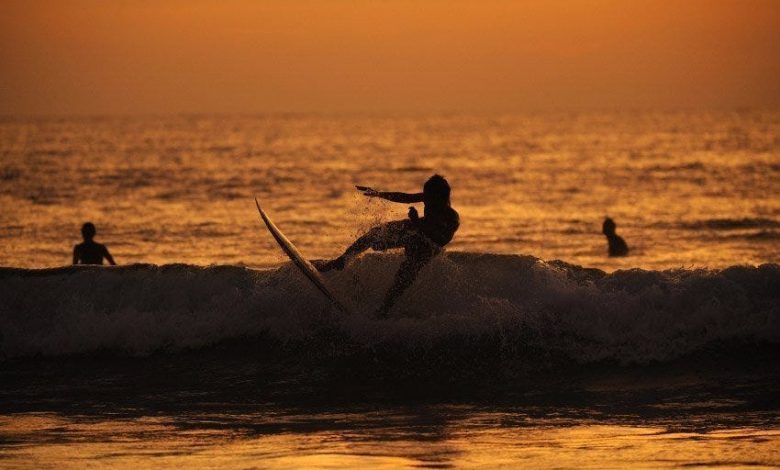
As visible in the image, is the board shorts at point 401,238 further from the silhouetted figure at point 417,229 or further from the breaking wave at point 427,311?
the breaking wave at point 427,311

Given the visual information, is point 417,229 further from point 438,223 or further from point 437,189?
point 437,189

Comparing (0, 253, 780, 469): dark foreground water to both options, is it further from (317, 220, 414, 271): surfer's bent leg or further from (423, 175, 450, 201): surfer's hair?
(423, 175, 450, 201): surfer's hair

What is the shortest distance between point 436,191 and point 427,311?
164cm

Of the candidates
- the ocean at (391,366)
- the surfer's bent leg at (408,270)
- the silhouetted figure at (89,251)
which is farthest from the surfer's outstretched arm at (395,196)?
the silhouetted figure at (89,251)

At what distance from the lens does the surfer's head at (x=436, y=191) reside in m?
11.3

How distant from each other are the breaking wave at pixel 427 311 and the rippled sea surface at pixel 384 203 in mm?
1084

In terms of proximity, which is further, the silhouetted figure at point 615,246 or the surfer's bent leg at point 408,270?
the silhouetted figure at point 615,246

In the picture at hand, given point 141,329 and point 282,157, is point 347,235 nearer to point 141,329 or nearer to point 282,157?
point 141,329

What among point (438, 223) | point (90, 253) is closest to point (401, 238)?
point (438, 223)

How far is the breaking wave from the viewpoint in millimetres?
11977

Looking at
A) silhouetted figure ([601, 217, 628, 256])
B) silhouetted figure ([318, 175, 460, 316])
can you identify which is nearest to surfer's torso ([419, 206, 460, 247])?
silhouetted figure ([318, 175, 460, 316])

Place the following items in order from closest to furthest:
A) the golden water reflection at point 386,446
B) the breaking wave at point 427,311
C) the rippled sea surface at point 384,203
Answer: the golden water reflection at point 386,446 → the breaking wave at point 427,311 → the rippled sea surface at point 384,203

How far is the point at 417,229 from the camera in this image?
11461 mm

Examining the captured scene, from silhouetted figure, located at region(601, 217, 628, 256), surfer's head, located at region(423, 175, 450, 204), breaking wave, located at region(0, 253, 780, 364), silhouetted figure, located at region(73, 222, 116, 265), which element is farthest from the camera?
silhouetted figure, located at region(601, 217, 628, 256)
